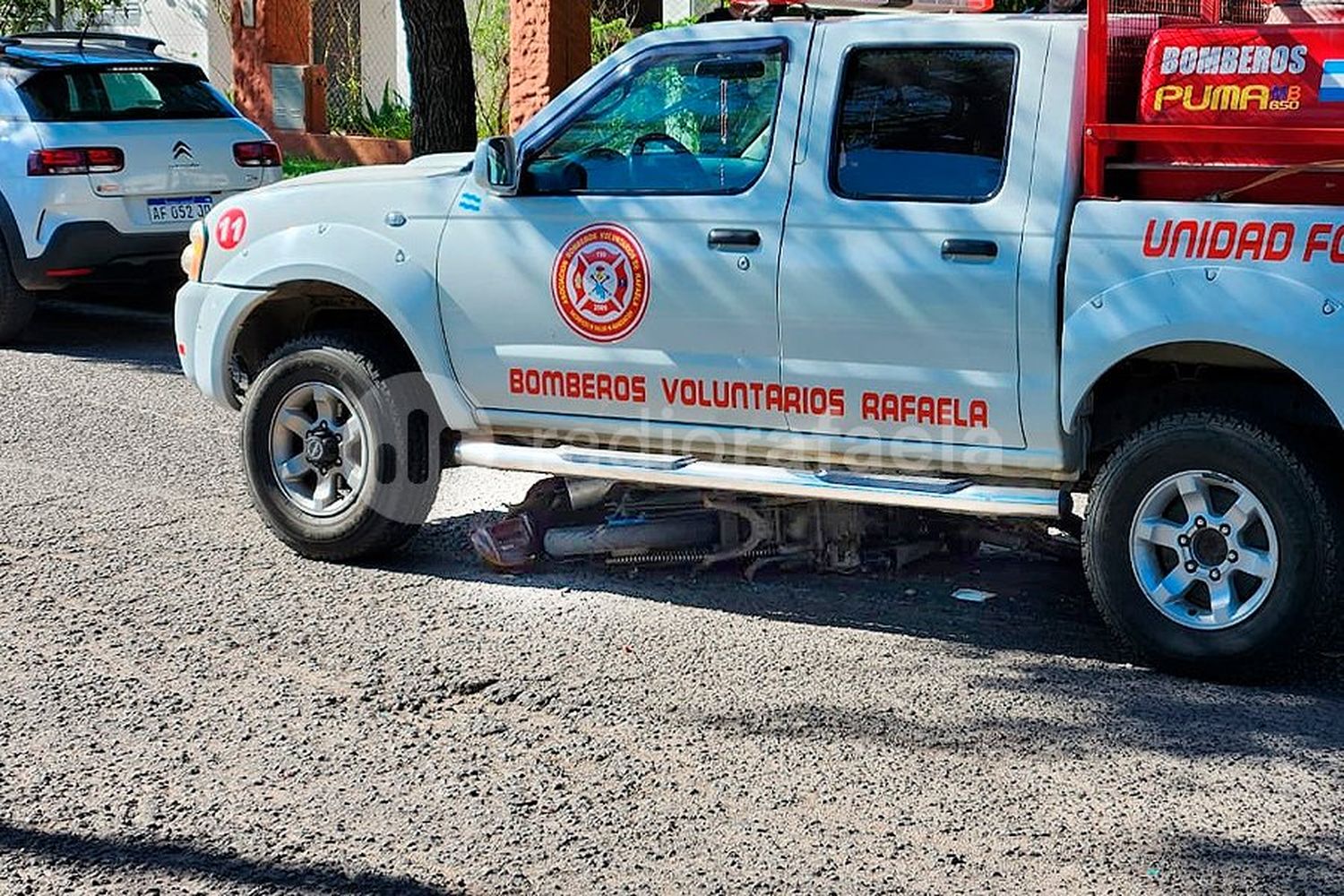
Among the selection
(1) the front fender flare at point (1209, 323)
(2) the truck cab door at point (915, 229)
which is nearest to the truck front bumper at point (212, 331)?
(2) the truck cab door at point (915, 229)

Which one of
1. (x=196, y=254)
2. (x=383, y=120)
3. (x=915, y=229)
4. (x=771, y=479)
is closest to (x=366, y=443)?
(x=196, y=254)

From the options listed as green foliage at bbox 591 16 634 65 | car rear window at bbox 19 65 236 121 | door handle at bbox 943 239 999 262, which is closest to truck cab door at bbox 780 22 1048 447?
door handle at bbox 943 239 999 262

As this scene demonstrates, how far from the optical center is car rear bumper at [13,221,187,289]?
12.0 metres

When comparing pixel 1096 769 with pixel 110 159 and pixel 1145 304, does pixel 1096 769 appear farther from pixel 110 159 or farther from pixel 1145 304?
pixel 110 159

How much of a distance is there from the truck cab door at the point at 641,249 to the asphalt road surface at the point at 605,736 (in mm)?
756

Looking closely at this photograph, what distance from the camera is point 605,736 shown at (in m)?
5.54

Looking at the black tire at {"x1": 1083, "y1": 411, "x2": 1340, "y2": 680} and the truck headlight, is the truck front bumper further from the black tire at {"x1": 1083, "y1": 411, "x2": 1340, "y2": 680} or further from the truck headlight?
the black tire at {"x1": 1083, "y1": 411, "x2": 1340, "y2": 680}

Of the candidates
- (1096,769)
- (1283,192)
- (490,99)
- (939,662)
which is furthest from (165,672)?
(490,99)

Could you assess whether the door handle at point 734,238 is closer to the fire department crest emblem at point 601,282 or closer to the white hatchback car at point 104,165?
the fire department crest emblem at point 601,282

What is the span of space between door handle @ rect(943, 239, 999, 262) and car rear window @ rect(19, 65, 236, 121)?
7653 millimetres

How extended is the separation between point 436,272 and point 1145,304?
8.34 feet

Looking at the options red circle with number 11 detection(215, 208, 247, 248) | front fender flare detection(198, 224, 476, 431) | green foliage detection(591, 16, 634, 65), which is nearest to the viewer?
front fender flare detection(198, 224, 476, 431)

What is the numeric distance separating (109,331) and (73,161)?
168cm

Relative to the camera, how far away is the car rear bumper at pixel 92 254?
474 inches
